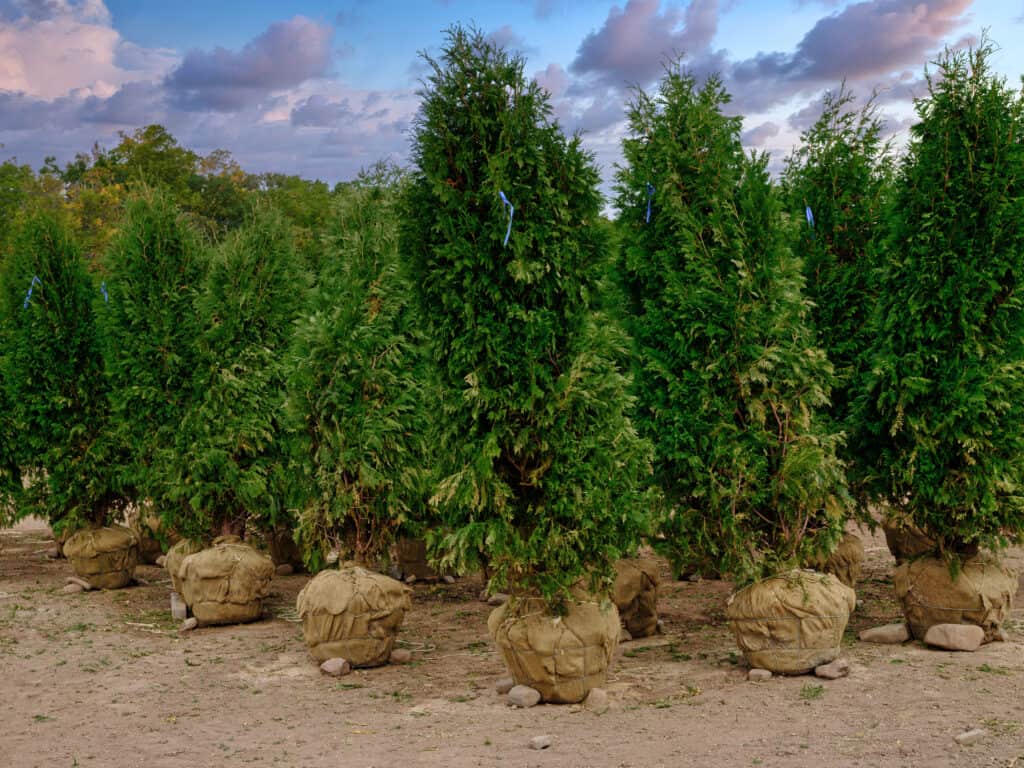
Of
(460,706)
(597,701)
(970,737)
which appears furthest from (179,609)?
(970,737)

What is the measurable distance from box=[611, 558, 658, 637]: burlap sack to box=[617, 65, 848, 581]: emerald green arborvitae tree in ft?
2.64

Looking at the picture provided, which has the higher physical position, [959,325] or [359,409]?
[959,325]

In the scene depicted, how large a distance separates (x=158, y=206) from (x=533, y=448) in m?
7.20

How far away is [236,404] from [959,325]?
26.0 feet

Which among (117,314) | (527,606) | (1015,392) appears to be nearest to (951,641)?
(1015,392)

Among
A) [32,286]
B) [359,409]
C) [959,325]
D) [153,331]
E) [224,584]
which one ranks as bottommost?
[224,584]

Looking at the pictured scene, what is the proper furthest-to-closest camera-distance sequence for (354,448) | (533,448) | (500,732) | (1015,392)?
(354,448) < (1015,392) < (533,448) < (500,732)

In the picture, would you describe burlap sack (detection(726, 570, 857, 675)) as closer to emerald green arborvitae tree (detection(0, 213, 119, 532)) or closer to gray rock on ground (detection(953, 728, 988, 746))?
gray rock on ground (detection(953, 728, 988, 746))

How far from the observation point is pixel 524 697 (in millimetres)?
7219

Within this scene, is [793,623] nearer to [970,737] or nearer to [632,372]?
[970,737]

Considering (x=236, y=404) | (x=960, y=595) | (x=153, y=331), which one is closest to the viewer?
(x=960, y=595)

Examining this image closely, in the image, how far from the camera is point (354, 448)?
9.06 m

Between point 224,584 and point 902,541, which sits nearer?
point 224,584

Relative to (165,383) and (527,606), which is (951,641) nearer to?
(527,606)
